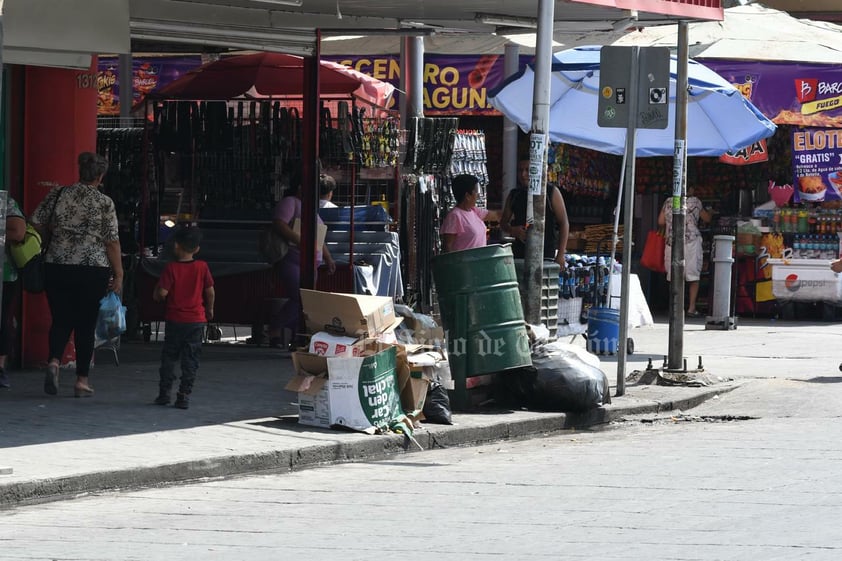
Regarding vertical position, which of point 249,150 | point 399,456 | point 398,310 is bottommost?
point 399,456

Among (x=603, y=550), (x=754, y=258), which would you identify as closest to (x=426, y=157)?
(x=754, y=258)

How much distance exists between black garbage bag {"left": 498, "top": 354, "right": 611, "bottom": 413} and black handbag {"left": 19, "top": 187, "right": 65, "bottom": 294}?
3.83 meters

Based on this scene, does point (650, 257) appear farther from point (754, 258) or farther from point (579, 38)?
point (579, 38)

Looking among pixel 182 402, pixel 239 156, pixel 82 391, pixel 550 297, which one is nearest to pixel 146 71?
pixel 239 156

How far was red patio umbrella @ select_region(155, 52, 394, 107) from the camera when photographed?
636 inches

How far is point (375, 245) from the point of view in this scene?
639 inches

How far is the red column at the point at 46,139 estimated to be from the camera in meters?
13.0

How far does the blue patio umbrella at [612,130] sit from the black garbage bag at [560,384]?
478 centimetres

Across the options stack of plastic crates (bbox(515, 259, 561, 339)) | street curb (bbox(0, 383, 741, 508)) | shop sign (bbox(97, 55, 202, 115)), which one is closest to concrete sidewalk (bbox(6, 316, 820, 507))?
street curb (bbox(0, 383, 741, 508))

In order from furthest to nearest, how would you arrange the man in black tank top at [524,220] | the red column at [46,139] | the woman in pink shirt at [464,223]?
the man in black tank top at [524,220], the woman in pink shirt at [464,223], the red column at [46,139]

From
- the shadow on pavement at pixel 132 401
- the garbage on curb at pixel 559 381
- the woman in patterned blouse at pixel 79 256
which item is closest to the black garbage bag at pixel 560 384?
the garbage on curb at pixel 559 381

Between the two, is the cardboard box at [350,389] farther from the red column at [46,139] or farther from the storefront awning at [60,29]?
the red column at [46,139]

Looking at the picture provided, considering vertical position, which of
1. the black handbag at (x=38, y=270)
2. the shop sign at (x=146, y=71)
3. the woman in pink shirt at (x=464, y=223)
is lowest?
the black handbag at (x=38, y=270)

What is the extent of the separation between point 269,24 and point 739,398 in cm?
562
